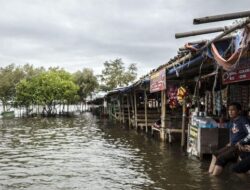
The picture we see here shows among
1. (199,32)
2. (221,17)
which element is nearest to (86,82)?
(199,32)

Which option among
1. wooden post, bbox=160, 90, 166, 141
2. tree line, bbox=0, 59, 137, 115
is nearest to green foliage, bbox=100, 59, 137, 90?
tree line, bbox=0, 59, 137, 115

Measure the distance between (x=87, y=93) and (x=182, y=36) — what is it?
67.8 m

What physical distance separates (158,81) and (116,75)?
57.3 meters

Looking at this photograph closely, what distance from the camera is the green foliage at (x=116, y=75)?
72.1 m

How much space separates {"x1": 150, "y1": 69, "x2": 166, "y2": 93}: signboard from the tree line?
130ft

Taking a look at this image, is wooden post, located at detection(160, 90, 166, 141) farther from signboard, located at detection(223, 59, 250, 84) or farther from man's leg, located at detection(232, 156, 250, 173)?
man's leg, located at detection(232, 156, 250, 173)

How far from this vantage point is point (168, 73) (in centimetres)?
1452

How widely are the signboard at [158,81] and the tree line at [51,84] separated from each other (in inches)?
1565

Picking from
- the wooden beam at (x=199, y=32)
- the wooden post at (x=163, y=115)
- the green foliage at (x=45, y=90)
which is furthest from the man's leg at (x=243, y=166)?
the green foliage at (x=45, y=90)

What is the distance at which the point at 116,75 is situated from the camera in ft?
240

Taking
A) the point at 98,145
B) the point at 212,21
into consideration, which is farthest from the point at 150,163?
the point at 212,21

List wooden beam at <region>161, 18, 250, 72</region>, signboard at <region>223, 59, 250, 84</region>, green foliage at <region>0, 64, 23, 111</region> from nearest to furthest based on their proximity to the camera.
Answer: wooden beam at <region>161, 18, 250, 72</region> < signboard at <region>223, 59, 250, 84</region> < green foliage at <region>0, 64, 23, 111</region>

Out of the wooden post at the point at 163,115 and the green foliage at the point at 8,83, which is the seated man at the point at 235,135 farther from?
the green foliage at the point at 8,83

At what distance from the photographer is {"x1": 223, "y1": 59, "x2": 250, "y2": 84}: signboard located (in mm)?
9743
